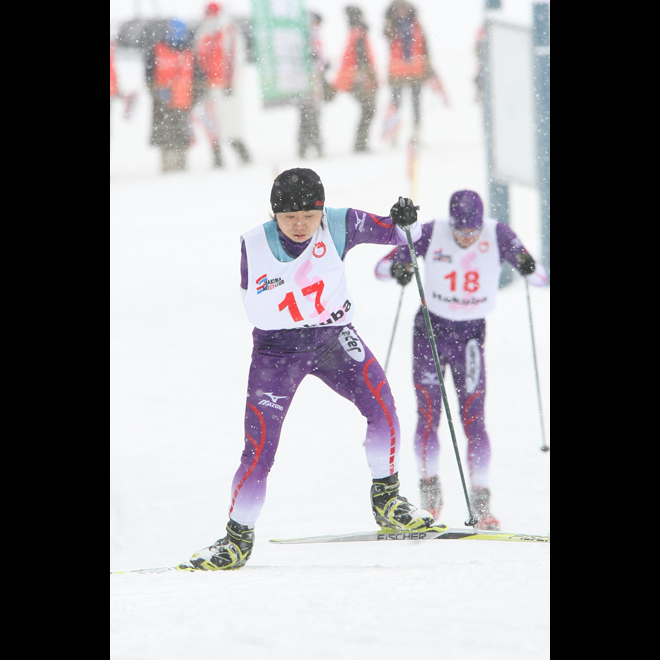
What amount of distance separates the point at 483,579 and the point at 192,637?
1126 millimetres

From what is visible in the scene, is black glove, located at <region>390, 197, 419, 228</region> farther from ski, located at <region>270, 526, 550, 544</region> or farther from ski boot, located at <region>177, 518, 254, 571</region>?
ski boot, located at <region>177, 518, 254, 571</region>

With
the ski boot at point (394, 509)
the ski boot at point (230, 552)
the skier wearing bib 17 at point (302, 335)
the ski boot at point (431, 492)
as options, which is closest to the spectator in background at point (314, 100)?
the ski boot at point (431, 492)

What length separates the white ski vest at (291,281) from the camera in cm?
353

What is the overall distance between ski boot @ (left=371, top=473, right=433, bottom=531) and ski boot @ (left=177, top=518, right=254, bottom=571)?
1.92ft

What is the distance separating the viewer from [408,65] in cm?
1114

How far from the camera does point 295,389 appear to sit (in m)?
3.69

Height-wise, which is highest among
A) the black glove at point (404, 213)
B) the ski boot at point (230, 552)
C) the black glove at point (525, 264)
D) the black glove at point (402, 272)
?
the black glove at point (404, 213)

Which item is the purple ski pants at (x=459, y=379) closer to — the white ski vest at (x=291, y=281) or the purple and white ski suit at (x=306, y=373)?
the purple and white ski suit at (x=306, y=373)

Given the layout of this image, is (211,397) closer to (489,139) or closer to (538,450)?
(538,450)

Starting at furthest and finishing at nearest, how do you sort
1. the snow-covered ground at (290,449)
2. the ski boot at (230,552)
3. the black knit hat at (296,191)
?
the ski boot at (230,552) < the black knit hat at (296,191) < the snow-covered ground at (290,449)

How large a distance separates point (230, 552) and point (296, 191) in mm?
1602

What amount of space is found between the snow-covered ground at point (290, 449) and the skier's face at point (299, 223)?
1.34m
